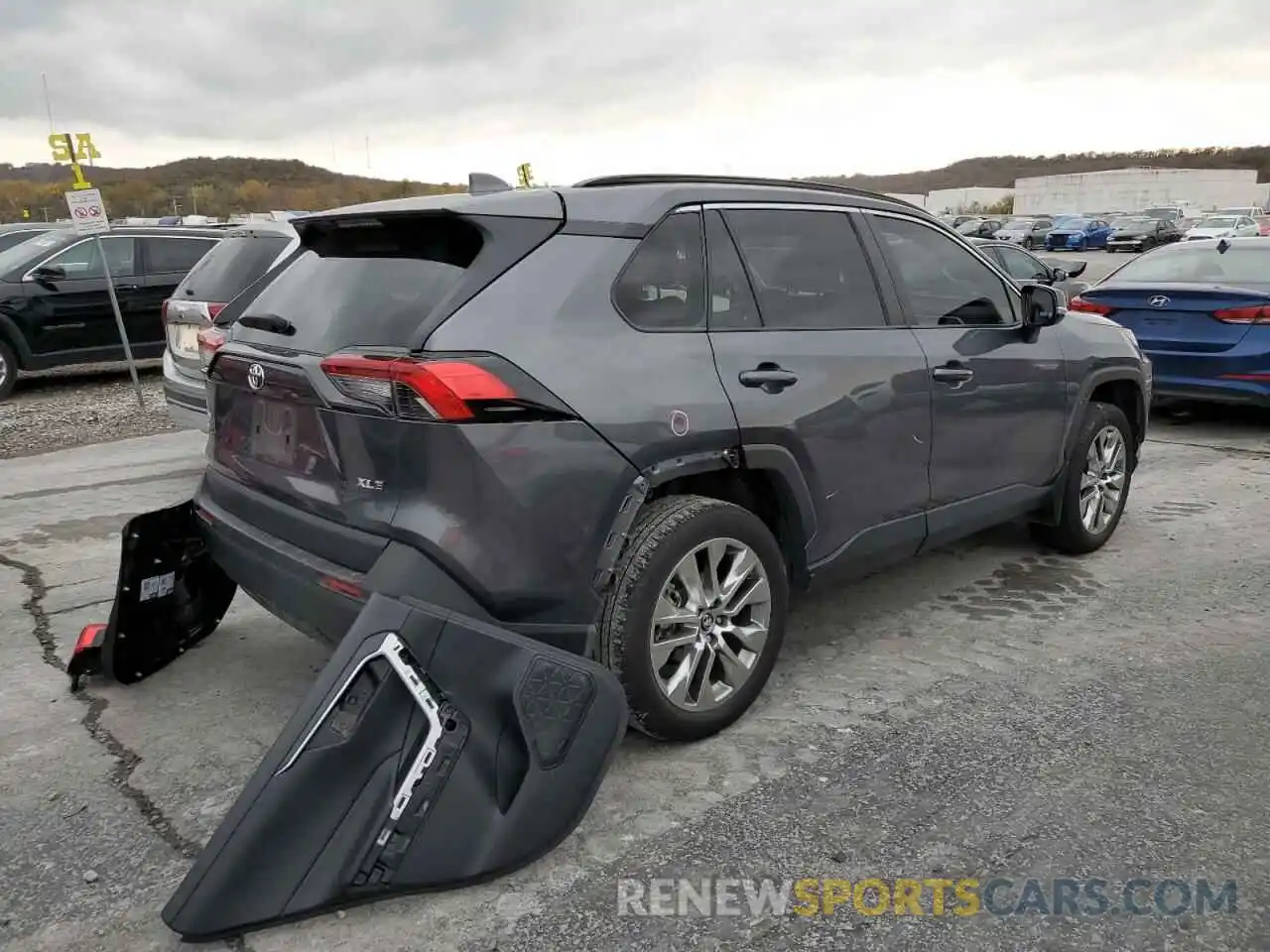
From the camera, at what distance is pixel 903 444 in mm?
3816

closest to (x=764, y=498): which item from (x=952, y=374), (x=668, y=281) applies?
(x=668, y=281)

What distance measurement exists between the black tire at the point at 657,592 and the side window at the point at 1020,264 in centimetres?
986

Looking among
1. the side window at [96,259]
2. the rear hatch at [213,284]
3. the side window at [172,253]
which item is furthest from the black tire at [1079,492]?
the side window at [96,259]

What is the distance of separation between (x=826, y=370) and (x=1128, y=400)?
9.26 ft

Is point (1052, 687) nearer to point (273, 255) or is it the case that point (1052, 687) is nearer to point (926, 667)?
point (926, 667)

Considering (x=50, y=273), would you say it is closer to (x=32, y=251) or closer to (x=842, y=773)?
(x=32, y=251)

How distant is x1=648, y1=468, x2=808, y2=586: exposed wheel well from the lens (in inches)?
131

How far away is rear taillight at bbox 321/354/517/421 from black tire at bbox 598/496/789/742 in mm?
630

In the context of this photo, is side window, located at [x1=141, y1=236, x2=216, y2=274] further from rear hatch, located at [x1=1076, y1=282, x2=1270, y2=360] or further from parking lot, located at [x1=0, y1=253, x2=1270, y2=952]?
rear hatch, located at [x1=1076, y1=282, x2=1270, y2=360]

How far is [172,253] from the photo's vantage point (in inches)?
461

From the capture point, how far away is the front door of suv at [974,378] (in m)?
4.03

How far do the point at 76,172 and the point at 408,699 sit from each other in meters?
12.8

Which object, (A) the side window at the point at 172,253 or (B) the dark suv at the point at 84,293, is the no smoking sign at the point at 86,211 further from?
(A) the side window at the point at 172,253

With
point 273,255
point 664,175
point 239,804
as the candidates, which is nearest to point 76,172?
point 273,255
